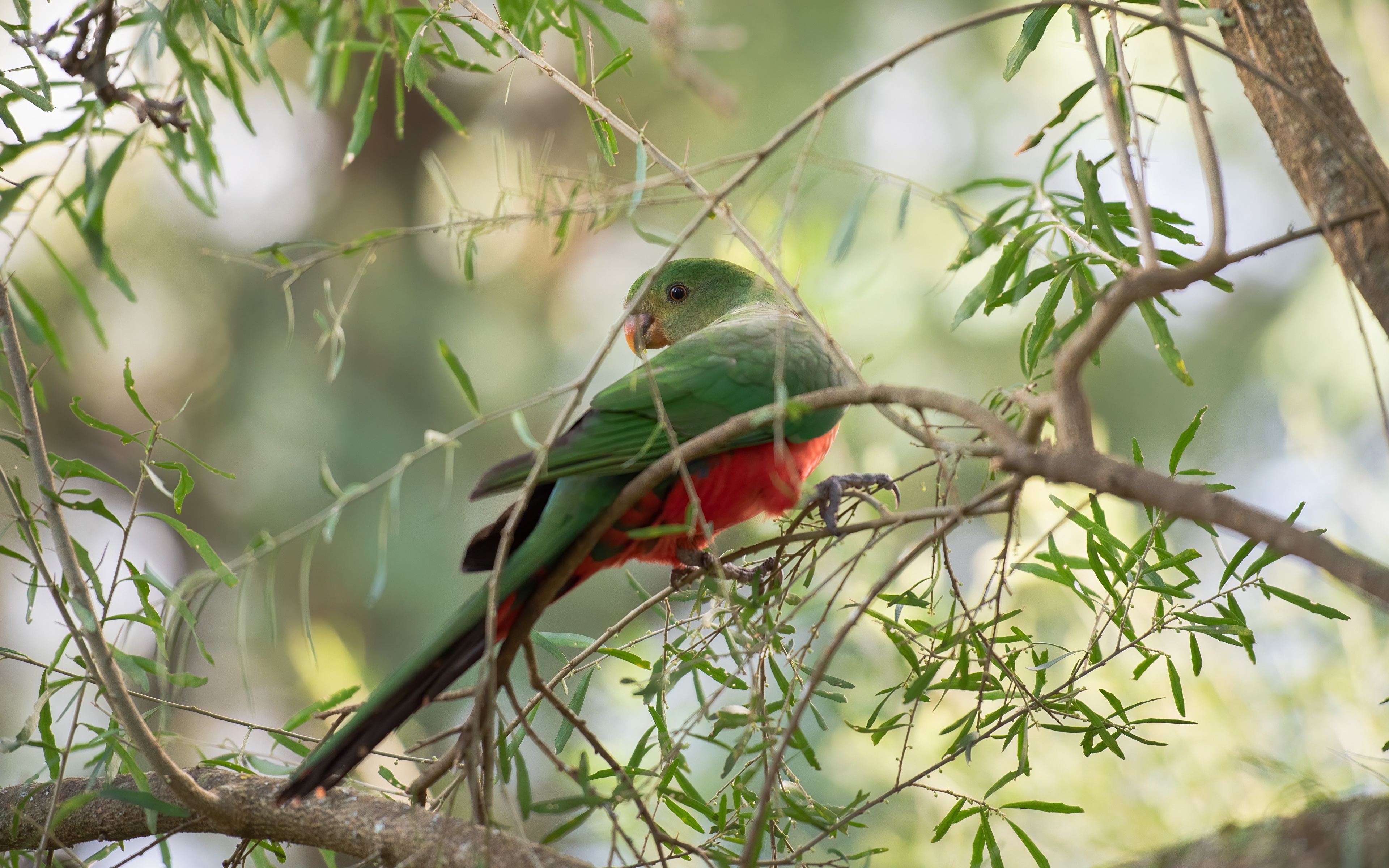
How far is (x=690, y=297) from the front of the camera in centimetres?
234

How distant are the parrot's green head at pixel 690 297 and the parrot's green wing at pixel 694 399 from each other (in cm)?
38

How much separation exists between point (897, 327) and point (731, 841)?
3.45 metres

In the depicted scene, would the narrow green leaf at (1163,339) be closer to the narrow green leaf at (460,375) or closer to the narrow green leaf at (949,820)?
the narrow green leaf at (949,820)

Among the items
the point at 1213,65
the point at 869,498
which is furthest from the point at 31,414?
the point at 1213,65

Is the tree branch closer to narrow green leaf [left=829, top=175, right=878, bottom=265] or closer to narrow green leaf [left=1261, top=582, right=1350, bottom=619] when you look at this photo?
narrow green leaf [left=829, top=175, right=878, bottom=265]

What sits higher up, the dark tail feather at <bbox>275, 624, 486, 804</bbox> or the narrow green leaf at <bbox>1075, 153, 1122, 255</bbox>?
the narrow green leaf at <bbox>1075, 153, 1122, 255</bbox>

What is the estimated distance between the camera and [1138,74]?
175 inches

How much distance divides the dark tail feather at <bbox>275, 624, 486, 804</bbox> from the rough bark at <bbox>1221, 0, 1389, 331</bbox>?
0.96 meters

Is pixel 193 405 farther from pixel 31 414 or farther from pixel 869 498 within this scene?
pixel 869 498

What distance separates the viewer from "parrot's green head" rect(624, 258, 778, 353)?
229 centimetres

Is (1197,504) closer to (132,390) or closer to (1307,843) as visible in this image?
(1307,843)

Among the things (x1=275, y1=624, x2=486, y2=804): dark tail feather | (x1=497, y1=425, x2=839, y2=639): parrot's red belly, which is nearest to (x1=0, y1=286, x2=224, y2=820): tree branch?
(x1=275, y1=624, x2=486, y2=804): dark tail feather

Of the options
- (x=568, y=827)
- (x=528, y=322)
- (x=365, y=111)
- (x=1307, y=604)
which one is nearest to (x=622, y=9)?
(x=365, y=111)

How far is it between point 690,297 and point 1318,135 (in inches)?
58.2
